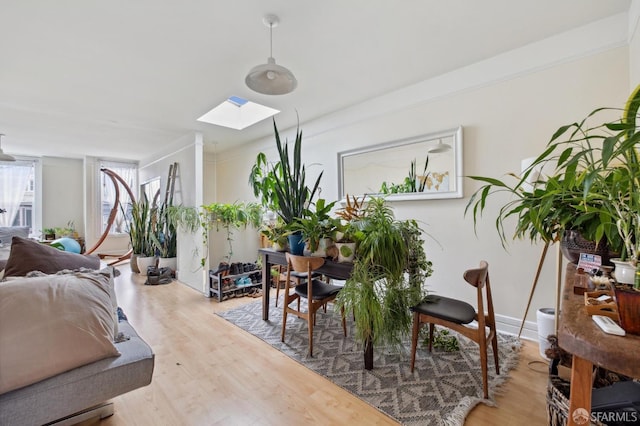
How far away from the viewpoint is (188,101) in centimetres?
342

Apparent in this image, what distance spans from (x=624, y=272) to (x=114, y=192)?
8.73 meters

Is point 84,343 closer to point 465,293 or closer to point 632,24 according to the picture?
point 465,293

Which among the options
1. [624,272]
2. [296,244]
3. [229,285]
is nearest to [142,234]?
[229,285]

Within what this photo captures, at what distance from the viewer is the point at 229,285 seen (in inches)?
150

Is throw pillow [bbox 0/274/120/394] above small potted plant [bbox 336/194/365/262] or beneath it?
beneath

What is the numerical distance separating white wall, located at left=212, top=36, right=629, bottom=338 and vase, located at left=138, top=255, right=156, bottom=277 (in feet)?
14.8

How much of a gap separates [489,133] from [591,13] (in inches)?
38.4

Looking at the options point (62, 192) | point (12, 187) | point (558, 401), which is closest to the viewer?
point (558, 401)

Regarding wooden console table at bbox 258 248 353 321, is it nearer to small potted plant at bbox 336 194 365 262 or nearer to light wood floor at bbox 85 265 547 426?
small potted plant at bbox 336 194 365 262

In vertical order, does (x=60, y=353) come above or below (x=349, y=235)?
below

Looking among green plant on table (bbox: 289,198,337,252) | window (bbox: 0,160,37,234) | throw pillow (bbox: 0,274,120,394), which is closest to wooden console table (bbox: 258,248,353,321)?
green plant on table (bbox: 289,198,337,252)

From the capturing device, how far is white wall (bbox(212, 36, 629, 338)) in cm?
219

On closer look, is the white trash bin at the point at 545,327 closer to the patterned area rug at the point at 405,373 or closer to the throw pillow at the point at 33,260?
the patterned area rug at the point at 405,373

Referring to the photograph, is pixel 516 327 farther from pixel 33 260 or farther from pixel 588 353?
pixel 33 260
